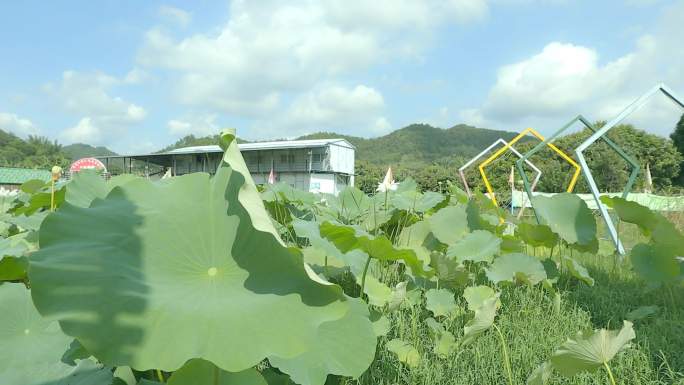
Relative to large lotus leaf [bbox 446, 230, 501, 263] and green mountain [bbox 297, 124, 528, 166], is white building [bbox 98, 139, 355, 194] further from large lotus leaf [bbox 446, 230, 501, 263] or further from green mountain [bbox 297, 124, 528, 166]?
green mountain [bbox 297, 124, 528, 166]

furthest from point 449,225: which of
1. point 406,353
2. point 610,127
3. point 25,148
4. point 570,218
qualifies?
point 25,148

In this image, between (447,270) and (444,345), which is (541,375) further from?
(447,270)

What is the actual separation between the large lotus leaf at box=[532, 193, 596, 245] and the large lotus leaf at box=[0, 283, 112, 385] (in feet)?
5.22

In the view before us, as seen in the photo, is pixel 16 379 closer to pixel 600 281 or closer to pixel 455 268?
pixel 455 268

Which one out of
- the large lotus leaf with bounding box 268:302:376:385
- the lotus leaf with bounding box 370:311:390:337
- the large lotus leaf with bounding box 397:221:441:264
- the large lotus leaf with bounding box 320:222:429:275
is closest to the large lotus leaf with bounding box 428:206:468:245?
the large lotus leaf with bounding box 397:221:441:264

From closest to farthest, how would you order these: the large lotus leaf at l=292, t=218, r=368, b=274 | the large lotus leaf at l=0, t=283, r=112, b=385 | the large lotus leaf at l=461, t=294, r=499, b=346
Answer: the large lotus leaf at l=0, t=283, r=112, b=385 → the large lotus leaf at l=461, t=294, r=499, b=346 → the large lotus leaf at l=292, t=218, r=368, b=274

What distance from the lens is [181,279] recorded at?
520 millimetres

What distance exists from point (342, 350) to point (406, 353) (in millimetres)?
404

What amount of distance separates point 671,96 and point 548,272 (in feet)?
5.25

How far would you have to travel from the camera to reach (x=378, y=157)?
64312mm

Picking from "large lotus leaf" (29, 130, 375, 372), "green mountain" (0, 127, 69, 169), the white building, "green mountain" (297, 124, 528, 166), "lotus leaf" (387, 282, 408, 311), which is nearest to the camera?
"large lotus leaf" (29, 130, 375, 372)

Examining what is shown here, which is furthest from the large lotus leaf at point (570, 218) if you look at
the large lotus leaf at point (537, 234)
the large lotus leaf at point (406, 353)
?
the large lotus leaf at point (406, 353)

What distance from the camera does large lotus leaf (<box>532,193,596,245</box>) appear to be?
1.72 m

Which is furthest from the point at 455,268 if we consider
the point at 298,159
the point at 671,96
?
the point at 298,159
